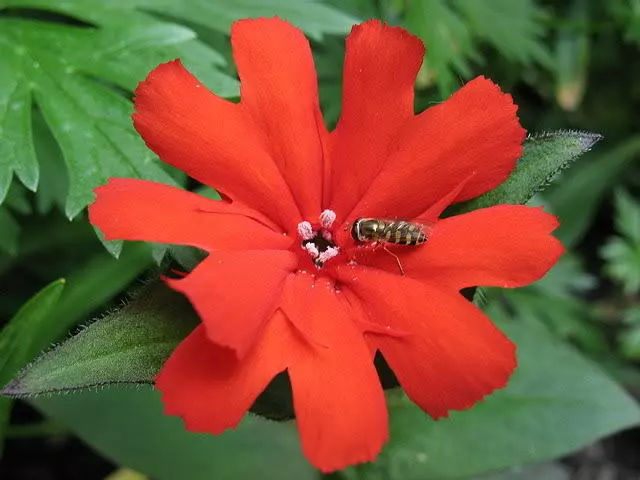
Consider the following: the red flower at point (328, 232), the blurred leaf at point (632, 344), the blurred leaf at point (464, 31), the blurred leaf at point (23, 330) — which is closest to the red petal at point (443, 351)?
the red flower at point (328, 232)

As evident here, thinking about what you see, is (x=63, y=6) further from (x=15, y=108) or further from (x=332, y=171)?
(x=332, y=171)

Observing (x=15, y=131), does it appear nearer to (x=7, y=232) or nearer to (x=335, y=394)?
(x=7, y=232)

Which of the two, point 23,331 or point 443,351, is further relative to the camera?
point 23,331

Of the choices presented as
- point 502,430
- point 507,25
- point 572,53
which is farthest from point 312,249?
point 572,53

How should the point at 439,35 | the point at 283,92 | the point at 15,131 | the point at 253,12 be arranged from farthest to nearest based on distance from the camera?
the point at 439,35
the point at 253,12
the point at 15,131
the point at 283,92

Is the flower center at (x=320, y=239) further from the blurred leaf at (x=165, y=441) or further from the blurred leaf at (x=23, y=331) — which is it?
the blurred leaf at (x=165, y=441)

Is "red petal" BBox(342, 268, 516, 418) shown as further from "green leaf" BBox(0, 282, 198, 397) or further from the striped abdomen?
"green leaf" BBox(0, 282, 198, 397)

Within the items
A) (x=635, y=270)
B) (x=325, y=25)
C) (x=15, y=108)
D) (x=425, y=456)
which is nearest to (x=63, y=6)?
(x=15, y=108)
